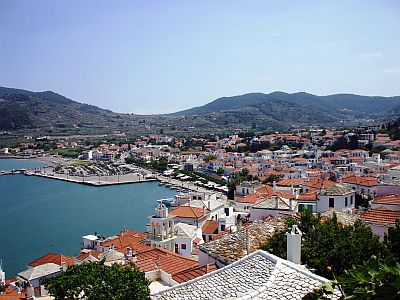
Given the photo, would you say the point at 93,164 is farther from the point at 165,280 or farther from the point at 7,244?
the point at 165,280

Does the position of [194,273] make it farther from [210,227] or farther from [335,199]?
[210,227]

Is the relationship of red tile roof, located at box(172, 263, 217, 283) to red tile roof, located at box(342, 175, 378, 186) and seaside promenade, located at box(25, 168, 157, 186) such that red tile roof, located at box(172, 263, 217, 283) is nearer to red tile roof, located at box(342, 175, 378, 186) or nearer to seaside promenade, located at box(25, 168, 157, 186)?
red tile roof, located at box(342, 175, 378, 186)

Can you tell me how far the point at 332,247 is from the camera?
5781 mm

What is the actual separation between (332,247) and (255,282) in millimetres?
2350

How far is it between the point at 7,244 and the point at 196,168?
109 feet

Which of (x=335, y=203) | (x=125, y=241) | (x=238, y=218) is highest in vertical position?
(x=335, y=203)

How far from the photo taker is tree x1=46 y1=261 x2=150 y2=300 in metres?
5.13

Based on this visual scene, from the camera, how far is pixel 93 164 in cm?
7300

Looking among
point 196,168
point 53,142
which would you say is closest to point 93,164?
point 196,168

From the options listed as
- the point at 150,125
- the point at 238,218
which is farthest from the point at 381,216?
the point at 150,125

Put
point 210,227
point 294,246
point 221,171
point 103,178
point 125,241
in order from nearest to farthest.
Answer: point 294,246, point 125,241, point 210,227, point 221,171, point 103,178

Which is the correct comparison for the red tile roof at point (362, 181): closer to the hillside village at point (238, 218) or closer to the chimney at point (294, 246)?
the hillside village at point (238, 218)

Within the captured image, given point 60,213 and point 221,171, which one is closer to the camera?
point 60,213

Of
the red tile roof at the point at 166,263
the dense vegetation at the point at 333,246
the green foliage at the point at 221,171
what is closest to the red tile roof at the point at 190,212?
the red tile roof at the point at 166,263
